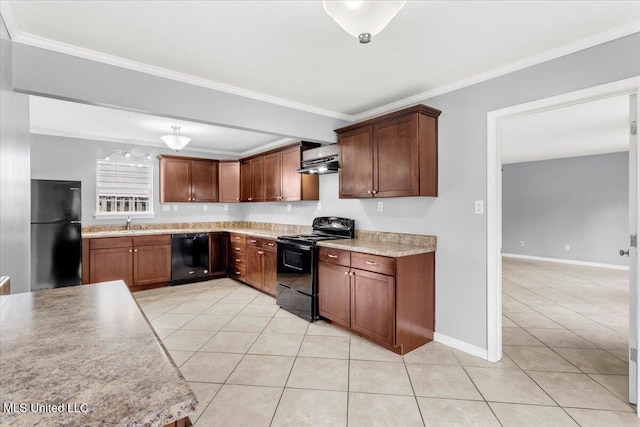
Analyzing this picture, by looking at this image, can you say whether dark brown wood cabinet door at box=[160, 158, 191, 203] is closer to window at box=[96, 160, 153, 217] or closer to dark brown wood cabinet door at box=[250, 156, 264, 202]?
window at box=[96, 160, 153, 217]

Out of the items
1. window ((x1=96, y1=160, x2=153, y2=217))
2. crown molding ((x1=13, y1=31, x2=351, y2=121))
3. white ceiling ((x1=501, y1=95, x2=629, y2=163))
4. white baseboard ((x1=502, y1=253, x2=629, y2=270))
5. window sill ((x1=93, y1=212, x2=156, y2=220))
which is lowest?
white baseboard ((x1=502, y1=253, x2=629, y2=270))

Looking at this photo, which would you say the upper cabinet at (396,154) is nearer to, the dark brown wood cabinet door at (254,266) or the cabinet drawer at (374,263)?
the cabinet drawer at (374,263)

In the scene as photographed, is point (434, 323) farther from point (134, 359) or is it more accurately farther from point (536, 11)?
point (134, 359)

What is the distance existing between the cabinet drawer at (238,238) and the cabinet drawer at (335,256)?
2.09 m

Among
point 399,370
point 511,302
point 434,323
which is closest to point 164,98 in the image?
point 399,370

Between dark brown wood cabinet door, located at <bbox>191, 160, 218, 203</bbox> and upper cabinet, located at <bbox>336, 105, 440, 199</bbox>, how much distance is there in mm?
3360

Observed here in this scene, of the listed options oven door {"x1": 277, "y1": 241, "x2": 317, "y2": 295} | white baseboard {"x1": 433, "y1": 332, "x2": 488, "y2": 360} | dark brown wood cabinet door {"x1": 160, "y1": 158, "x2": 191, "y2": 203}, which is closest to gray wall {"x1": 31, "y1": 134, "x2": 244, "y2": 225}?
dark brown wood cabinet door {"x1": 160, "y1": 158, "x2": 191, "y2": 203}

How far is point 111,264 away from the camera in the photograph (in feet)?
15.0

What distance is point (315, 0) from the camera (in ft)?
5.77

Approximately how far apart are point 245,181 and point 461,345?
438cm

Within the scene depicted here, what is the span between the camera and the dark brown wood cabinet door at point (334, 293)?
10.4 feet

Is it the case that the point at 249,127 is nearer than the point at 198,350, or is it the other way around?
the point at 198,350

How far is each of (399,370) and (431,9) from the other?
2.53 metres

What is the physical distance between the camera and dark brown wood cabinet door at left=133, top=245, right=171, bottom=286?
4.77m
